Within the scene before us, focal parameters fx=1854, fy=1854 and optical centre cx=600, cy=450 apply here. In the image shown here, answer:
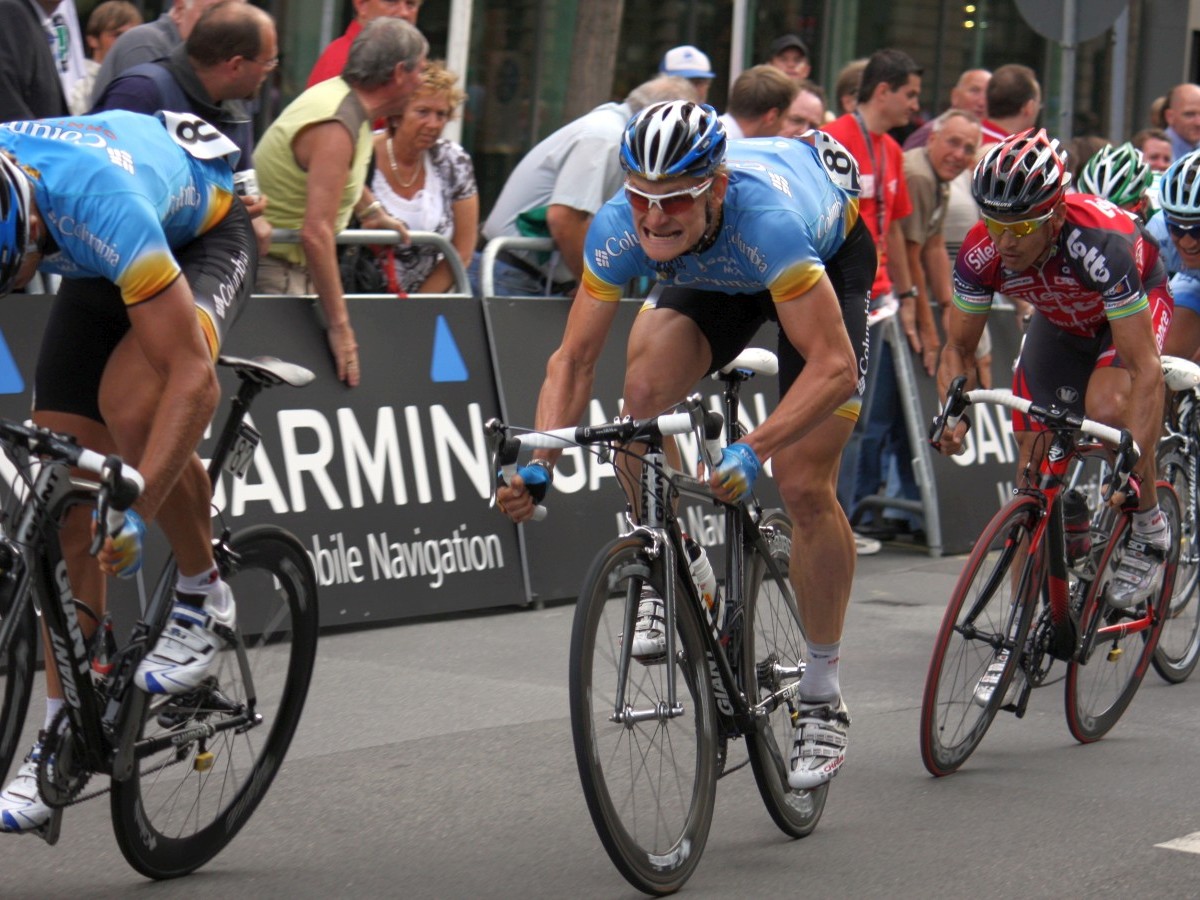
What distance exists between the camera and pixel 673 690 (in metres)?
4.43

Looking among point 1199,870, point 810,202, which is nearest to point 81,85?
point 810,202

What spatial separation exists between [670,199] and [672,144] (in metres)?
0.15

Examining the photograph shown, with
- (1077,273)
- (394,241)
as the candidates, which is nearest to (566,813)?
(1077,273)

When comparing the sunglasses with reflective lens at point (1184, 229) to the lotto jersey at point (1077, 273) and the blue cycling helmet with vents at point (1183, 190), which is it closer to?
the blue cycling helmet with vents at point (1183, 190)

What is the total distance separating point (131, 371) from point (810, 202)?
1.81 meters

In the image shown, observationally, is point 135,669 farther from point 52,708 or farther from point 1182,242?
point 1182,242

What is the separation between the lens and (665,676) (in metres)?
4.42

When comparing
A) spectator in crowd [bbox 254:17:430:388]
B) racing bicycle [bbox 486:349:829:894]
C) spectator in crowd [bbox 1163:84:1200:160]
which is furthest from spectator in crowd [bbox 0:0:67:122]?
spectator in crowd [bbox 1163:84:1200:160]

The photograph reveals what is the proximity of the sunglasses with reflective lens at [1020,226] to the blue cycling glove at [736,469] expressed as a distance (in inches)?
82.9

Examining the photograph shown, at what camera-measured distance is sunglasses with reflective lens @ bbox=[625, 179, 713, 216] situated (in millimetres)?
4453

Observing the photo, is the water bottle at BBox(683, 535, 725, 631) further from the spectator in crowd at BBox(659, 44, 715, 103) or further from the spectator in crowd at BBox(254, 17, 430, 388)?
the spectator in crowd at BBox(659, 44, 715, 103)

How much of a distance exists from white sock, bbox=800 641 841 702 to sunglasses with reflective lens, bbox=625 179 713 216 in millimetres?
1308

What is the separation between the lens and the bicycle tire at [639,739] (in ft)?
13.6

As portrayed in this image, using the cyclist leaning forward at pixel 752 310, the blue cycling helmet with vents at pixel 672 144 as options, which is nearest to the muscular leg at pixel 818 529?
the cyclist leaning forward at pixel 752 310
